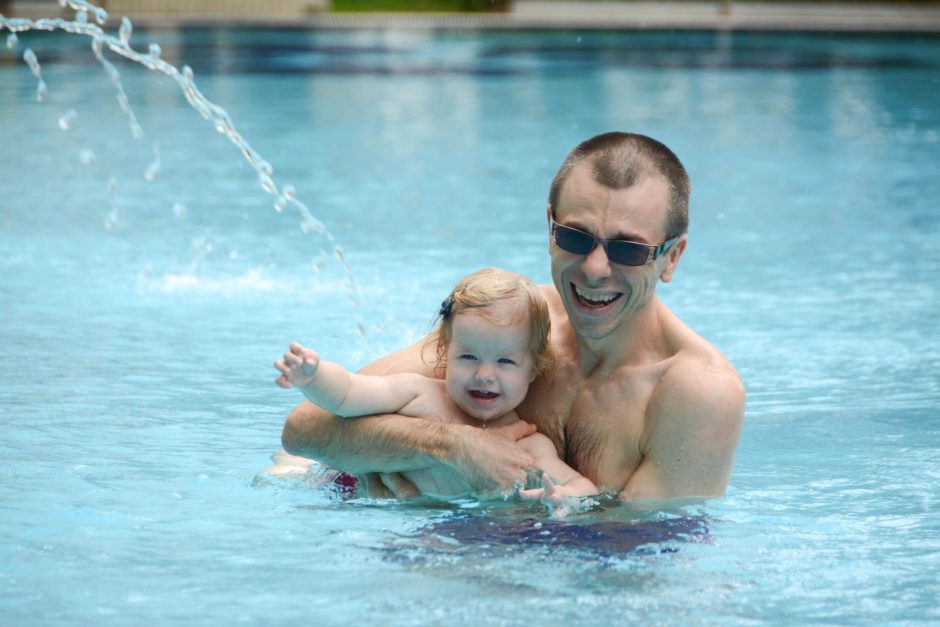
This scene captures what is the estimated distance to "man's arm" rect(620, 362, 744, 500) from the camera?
3.87 metres

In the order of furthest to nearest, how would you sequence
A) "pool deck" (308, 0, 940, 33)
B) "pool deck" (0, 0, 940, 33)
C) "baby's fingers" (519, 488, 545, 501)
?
"pool deck" (0, 0, 940, 33)
"pool deck" (308, 0, 940, 33)
"baby's fingers" (519, 488, 545, 501)

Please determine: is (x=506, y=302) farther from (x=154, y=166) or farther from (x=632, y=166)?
(x=154, y=166)

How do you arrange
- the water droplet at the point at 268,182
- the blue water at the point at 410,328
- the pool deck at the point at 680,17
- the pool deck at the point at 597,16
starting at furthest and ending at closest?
the pool deck at the point at 597,16
the pool deck at the point at 680,17
the water droplet at the point at 268,182
the blue water at the point at 410,328

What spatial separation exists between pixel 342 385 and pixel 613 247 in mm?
805

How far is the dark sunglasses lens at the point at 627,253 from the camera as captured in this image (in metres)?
3.84

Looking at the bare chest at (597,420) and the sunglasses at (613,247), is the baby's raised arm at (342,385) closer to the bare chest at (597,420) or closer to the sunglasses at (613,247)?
the bare chest at (597,420)

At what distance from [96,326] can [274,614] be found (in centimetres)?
383

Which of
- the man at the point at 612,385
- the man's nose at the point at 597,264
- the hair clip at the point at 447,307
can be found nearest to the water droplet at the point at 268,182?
the hair clip at the point at 447,307

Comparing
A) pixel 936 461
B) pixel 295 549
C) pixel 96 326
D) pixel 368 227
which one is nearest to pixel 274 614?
pixel 295 549

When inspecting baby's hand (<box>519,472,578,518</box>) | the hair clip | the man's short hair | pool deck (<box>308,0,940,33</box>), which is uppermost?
the man's short hair

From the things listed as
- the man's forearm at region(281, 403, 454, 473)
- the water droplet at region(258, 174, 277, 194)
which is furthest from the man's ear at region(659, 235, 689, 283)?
the water droplet at region(258, 174, 277, 194)

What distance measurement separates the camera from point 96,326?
722 centimetres

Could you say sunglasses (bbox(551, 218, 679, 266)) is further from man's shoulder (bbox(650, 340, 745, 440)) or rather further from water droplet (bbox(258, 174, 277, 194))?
water droplet (bbox(258, 174, 277, 194))

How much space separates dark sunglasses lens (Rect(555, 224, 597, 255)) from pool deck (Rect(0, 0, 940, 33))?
66.7 ft
